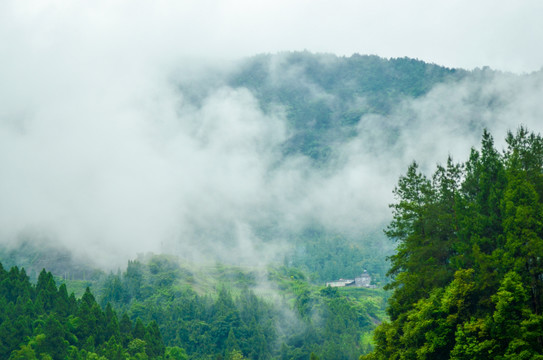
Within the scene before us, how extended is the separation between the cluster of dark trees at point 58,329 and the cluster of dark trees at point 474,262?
140 feet

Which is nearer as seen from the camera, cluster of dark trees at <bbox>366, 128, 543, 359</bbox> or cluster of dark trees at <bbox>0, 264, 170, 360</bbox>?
cluster of dark trees at <bbox>366, 128, 543, 359</bbox>

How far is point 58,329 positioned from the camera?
81.4 m

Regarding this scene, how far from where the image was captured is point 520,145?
170ft

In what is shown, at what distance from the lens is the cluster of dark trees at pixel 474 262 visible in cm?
4200

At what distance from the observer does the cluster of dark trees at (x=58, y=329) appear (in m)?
80.3

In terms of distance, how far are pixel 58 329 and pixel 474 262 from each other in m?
57.6

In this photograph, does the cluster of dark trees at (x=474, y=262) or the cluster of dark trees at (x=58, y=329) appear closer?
the cluster of dark trees at (x=474, y=262)

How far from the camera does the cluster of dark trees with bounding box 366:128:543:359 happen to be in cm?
4200

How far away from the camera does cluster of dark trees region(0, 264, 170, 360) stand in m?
80.3

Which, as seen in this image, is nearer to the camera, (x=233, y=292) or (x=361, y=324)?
(x=361, y=324)

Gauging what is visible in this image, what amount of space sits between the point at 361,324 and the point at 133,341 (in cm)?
7961

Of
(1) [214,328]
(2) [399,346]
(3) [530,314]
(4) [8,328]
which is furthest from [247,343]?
(3) [530,314]

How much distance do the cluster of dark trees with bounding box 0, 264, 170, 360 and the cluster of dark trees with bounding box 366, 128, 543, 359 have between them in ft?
140

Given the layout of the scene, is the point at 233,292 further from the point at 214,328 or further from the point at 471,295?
the point at 471,295
